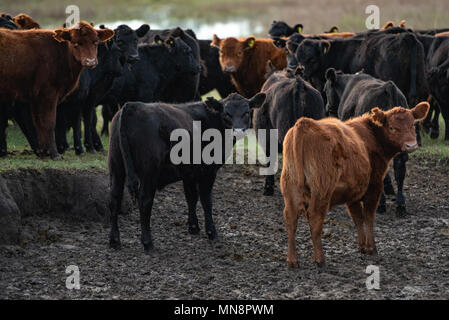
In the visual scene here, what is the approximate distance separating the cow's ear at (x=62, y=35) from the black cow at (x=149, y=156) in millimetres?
2594

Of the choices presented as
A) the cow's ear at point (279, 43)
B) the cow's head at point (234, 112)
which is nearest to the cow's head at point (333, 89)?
the cow's head at point (234, 112)

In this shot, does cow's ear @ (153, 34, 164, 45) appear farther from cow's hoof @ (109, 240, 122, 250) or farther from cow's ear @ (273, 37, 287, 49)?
cow's hoof @ (109, 240, 122, 250)

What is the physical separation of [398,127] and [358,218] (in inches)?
38.6

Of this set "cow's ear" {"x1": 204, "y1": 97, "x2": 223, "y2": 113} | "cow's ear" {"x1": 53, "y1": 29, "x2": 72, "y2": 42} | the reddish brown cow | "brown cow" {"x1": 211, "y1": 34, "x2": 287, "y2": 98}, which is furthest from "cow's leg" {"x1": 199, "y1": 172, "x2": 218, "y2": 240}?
"brown cow" {"x1": 211, "y1": 34, "x2": 287, "y2": 98}

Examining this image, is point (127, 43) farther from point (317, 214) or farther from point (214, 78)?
point (317, 214)

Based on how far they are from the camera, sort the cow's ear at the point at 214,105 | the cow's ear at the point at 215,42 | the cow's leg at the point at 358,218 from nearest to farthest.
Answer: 1. the cow's leg at the point at 358,218
2. the cow's ear at the point at 214,105
3. the cow's ear at the point at 215,42

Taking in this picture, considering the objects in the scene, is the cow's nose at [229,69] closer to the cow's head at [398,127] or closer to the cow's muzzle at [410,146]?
the cow's head at [398,127]

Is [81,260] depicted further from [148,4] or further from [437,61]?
[148,4]

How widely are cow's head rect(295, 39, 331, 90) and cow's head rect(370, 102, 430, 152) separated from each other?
18.3 ft

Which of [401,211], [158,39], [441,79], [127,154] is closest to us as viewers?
[127,154]

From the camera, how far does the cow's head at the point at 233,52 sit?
52.7 ft

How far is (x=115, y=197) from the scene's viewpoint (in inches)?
316

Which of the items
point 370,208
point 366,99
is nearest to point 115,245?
point 370,208

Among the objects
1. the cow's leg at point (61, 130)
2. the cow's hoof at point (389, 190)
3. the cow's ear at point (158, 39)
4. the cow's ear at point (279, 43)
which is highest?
the cow's ear at point (158, 39)
